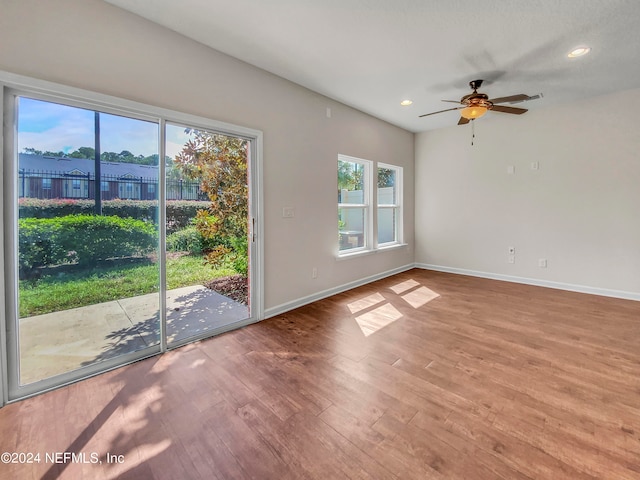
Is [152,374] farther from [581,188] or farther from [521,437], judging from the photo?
[581,188]

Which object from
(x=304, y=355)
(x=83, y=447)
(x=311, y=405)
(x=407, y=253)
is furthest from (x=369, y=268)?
(x=83, y=447)

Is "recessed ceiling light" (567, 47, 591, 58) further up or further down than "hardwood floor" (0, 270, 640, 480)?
further up

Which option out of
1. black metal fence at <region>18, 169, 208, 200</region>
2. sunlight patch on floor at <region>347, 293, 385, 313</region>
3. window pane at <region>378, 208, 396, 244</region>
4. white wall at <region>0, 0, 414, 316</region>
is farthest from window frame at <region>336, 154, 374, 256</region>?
black metal fence at <region>18, 169, 208, 200</region>

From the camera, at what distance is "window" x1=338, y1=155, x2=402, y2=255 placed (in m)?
4.43

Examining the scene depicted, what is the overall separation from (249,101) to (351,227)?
241cm

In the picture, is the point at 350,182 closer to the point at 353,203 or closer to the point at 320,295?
the point at 353,203

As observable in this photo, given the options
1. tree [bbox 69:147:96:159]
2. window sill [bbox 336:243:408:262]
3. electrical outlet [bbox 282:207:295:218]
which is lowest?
window sill [bbox 336:243:408:262]

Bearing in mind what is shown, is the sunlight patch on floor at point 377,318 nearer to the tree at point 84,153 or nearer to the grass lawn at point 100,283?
the grass lawn at point 100,283

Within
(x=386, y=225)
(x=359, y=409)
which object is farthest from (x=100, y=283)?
(x=386, y=225)

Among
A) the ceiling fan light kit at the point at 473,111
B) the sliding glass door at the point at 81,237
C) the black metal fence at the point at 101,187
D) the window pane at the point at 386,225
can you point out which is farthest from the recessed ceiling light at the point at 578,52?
the sliding glass door at the point at 81,237

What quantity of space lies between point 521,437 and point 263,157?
3.12m

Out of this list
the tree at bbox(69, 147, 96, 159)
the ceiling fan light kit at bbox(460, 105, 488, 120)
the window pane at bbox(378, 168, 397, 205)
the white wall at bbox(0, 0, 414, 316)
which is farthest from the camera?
the window pane at bbox(378, 168, 397, 205)

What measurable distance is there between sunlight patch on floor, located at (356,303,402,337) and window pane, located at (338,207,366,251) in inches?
49.6

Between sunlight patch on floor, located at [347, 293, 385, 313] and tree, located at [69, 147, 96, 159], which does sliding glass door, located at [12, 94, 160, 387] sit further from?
sunlight patch on floor, located at [347, 293, 385, 313]
